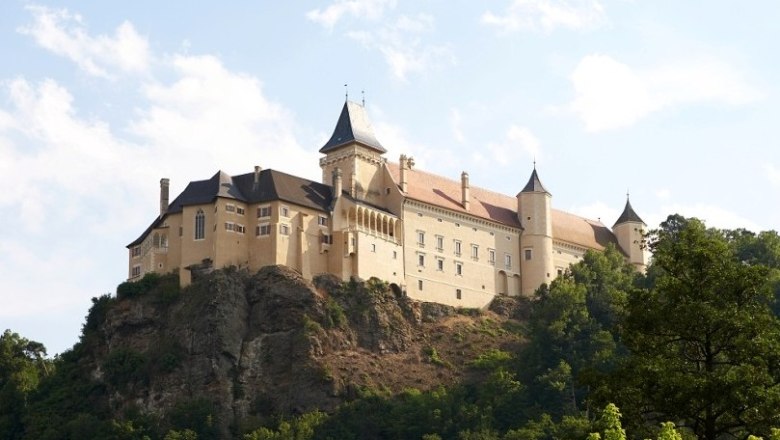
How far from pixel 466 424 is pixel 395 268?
15968 mm

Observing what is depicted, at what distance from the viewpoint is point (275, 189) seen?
10369 cm

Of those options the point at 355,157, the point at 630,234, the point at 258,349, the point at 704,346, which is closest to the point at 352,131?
the point at 355,157

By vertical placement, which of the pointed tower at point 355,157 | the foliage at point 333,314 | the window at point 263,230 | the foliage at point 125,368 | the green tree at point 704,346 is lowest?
the green tree at point 704,346

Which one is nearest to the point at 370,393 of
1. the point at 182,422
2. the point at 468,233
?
the point at 182,422

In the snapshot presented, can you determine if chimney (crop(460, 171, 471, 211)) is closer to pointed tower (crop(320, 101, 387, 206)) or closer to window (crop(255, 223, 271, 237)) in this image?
pointed tower (crop(320, 101, 387, 206))

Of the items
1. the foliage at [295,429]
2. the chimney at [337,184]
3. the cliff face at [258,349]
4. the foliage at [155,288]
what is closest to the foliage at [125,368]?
the cliff face at [258,349]

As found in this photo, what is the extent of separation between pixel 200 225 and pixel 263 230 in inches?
185

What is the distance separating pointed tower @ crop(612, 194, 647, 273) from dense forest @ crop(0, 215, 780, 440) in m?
4.19

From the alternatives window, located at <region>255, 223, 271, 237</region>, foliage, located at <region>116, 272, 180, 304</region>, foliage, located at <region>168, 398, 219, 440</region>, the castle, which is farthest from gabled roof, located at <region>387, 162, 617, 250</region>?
foliage, located at <region>168, 398, 219, 440</region>

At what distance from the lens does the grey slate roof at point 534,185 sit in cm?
12175

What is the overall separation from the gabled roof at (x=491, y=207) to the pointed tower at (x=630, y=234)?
3.13 feet

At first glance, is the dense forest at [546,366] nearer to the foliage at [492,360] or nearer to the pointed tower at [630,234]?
the foliage at [492,360]

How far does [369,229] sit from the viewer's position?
107 meters

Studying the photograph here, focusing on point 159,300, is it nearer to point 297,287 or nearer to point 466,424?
point 297,287
